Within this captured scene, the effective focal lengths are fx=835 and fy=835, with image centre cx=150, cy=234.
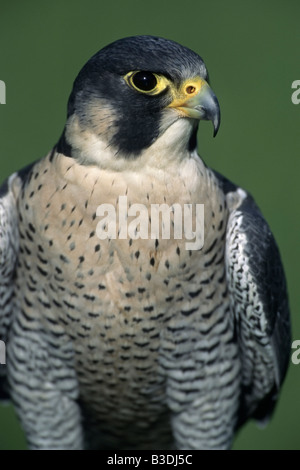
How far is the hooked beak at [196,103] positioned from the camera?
280 cm

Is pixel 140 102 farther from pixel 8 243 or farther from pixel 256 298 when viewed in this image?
pixel 256 298

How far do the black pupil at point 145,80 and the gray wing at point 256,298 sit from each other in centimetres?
69

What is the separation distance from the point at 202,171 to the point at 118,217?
1.23 ft

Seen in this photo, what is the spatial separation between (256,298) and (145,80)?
967 mm

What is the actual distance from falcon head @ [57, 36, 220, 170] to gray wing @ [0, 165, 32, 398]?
49 centimetres

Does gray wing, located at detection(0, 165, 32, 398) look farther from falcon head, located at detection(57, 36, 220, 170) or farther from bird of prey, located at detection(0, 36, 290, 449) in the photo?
falcon head, located at detection(57, 36, 220, 170)

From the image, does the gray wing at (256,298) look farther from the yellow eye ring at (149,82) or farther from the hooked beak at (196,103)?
the yellow eye ring at (149,82)

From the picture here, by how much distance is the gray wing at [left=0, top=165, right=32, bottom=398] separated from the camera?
3.21m

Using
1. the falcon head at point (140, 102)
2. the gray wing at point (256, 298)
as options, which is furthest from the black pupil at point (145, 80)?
the gray wing at point (256, 298)

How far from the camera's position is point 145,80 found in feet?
9.18

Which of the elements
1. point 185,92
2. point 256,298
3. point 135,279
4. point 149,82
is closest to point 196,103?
point 185,92

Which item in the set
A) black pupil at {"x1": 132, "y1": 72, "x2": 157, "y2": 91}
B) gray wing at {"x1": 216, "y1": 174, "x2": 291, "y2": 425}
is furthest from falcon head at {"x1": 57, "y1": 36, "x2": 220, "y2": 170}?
gray wing at {"x1": 216, "y1": 174, "x2": 291, "y2": 425}

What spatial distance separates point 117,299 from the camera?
305cm

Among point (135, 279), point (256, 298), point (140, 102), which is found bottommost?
point (256, 298)
